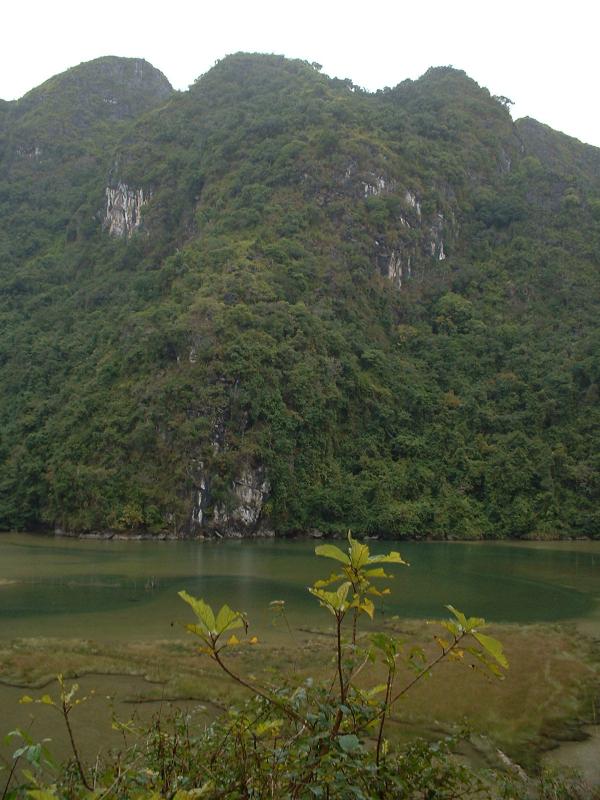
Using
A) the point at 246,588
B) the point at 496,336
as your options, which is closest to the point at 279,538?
the point at 246,588

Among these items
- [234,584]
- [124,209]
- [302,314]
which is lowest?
[234,584]

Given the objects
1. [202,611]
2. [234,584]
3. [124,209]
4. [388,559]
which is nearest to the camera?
[202,611]

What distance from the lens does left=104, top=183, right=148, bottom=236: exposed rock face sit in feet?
234

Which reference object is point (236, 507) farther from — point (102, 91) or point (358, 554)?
point (102, 91)

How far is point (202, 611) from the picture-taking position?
2.37 m

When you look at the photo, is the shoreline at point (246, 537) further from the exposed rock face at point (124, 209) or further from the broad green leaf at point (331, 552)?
the broad green leaf at point (331, 552)

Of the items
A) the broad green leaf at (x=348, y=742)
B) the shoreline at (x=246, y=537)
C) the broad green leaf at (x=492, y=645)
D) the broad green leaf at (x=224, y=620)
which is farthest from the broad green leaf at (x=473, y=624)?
the shoreline at (x=246, y=537)

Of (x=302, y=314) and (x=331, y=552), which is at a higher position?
(x=302, y=314)

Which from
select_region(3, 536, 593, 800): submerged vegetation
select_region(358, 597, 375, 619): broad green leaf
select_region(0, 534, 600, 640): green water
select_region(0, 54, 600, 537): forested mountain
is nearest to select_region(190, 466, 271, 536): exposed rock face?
select_region(0, 54, 600, 537): forested mountain

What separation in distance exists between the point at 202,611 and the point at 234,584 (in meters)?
18.6

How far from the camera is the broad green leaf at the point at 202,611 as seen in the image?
7.66ft

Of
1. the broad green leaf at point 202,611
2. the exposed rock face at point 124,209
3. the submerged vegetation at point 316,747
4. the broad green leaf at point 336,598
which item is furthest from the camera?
the exposed rock face at point 124,209

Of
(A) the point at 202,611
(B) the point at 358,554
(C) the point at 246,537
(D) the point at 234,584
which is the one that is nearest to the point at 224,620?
(A) the point at 202,611

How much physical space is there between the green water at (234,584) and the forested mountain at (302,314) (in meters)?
8.86
